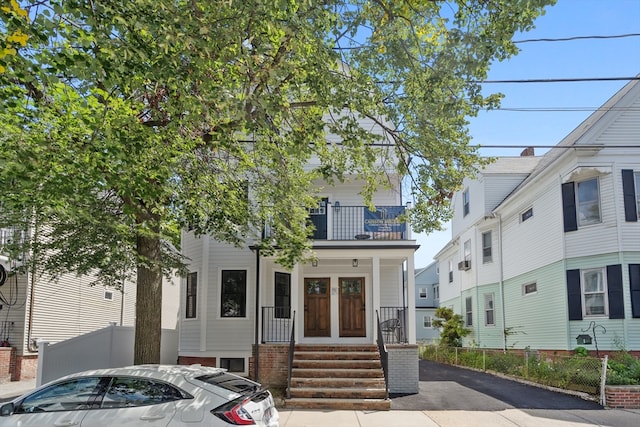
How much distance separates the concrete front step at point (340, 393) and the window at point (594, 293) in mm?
7731

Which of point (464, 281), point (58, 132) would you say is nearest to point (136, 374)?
point (58, 132)

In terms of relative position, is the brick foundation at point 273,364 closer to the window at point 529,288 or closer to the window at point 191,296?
the window at point 191,296

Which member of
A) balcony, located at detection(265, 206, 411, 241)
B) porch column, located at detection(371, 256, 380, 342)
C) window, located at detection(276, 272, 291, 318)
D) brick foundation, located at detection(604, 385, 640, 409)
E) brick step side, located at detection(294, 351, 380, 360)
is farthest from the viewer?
window, located at detection(276, 272, 291, 318)

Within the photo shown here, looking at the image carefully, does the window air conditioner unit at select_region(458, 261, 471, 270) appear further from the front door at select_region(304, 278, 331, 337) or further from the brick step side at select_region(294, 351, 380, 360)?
the brick step side at select_region(294, 351, 380, 360)

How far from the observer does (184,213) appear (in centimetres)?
1142

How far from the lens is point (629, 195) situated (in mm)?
15945

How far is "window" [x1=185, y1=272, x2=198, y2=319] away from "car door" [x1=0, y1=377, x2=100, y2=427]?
32.9 feet

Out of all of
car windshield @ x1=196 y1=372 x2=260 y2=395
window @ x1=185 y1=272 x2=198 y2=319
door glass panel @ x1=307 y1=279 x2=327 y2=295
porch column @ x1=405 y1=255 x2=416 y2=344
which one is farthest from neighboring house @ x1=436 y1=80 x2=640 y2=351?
car windshield @ x1=196 y1=372 x2=260 y2=395

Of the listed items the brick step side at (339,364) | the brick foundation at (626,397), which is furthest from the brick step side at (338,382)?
the brick foundation at (626,397)

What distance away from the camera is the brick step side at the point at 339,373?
13.3m

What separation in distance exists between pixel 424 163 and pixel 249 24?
452 centimetres

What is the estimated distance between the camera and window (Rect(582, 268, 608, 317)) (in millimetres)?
15922

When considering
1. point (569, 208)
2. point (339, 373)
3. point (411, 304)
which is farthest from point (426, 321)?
point (339, 373)

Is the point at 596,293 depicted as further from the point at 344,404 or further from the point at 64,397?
the point at 64,397
